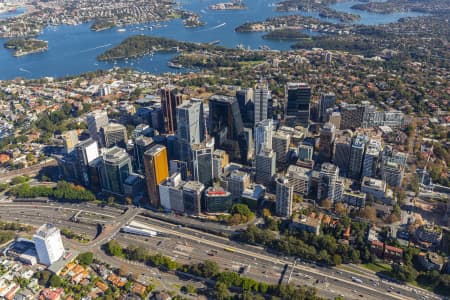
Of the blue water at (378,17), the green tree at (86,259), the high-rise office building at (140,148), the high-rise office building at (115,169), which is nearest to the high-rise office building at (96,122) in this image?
the high-rise office building at (140,148)

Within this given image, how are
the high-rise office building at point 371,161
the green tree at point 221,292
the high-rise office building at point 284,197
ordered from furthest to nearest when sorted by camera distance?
1. the high-rise office building at point 371,161
2. the high-rise office building at point 284,197
3. the green tree at point 221,292

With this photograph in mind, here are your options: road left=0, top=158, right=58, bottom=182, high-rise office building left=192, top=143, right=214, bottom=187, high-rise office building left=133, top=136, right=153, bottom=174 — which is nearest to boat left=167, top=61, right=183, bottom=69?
road left=0, top=158, right=58, bottom=182

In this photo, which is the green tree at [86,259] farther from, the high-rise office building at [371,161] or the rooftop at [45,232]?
the high-rise office building at [371,161]

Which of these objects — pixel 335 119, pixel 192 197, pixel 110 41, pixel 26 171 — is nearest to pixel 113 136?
pixel 26 171

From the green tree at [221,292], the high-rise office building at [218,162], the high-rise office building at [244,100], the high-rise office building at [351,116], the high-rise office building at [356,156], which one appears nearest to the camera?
the green tree at [221,292]

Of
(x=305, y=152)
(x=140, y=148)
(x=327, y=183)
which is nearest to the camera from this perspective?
(x=327, y=183)

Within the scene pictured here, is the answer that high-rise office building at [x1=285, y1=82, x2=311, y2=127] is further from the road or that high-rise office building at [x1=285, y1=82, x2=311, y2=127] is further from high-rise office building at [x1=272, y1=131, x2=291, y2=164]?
the road

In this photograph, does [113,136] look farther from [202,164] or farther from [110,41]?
[110,41]
